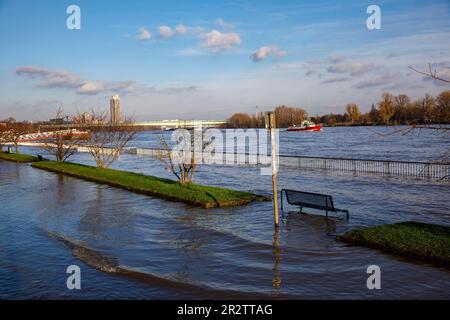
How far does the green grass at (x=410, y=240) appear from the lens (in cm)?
881

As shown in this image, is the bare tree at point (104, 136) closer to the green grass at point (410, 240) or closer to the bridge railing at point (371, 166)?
the bridge railing at point (371, 166)

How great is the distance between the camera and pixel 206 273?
8289 mm

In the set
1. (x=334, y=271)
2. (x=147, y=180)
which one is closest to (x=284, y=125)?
(x=147, y=180)

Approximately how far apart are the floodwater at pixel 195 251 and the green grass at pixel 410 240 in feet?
0.99

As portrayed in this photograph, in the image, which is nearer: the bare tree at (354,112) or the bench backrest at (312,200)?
the bench backrest at (312,200)

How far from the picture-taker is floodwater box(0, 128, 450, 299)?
7438 mm

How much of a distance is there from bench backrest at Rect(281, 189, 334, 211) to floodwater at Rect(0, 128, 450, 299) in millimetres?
437

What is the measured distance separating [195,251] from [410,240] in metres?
4.64
